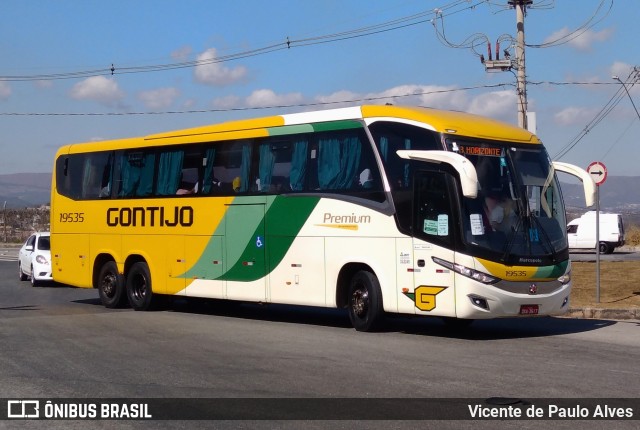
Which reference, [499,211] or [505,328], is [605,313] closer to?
[505,328]

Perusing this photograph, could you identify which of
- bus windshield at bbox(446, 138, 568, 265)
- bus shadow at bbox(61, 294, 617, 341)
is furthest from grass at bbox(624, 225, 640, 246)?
bus windshield at bbox(446, 138, 568, 265)

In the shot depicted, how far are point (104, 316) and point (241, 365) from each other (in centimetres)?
737

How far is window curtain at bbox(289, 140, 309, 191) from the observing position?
51.8ft

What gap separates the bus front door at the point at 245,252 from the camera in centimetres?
1659

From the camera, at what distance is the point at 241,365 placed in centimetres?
1098

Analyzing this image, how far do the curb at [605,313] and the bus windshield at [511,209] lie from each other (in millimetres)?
3750

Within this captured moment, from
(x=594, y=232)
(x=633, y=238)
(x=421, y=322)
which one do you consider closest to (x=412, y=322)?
(x=421, y=322)

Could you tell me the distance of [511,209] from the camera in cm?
1360

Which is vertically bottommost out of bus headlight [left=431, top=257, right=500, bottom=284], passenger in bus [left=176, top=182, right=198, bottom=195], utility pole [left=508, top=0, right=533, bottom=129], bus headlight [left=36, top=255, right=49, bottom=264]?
bus headlight [left=36, top=255, right=49, bottom=264]

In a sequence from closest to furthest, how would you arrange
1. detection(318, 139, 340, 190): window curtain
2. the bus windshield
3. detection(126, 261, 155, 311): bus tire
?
1. the bus windshield
2. detection(318, 139, 340, 190): window curtain
3. detection(126, 261, 155, 311): bus tire

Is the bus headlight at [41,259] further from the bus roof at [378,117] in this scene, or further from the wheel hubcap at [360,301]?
the wheel hubcap at [360,301]

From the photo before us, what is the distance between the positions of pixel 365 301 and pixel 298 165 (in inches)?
109

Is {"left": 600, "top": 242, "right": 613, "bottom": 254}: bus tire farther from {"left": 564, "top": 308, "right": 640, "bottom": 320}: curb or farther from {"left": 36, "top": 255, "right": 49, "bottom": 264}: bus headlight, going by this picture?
{"left": 564, "top": 308, "right": 640, "bottom": 320}: curb

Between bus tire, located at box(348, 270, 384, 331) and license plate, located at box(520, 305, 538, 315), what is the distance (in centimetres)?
223
